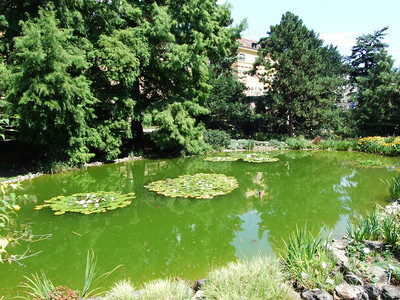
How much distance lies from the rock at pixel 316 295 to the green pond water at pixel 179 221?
53.9 inches

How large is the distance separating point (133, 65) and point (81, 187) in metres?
6.06

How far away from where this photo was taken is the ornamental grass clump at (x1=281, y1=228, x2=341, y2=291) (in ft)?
11.4

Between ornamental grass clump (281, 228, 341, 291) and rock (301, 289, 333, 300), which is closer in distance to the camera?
rock (301, 289, 333, 300)

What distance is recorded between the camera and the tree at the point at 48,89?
939 centimetres

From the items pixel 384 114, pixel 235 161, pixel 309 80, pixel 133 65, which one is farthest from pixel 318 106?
pixel 133 65

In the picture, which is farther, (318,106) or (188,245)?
(318,106)

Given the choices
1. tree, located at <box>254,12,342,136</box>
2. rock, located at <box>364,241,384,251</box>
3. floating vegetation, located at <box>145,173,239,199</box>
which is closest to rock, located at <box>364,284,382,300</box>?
rock, located at <box>364,241,384,251</box>

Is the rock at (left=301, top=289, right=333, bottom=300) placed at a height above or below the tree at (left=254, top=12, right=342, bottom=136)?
below

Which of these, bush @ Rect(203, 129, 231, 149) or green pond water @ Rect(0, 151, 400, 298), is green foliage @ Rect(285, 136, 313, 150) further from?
green pond water @ Rect(0, 151, 400, 298)

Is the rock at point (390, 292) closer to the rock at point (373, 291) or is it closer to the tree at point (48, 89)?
the rock at point (373, 291)

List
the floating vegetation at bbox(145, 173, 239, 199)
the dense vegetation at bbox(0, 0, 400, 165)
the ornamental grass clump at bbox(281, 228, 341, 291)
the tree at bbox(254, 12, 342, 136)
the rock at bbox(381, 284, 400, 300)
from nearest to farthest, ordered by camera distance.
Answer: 1. the rock at bbox(381, 284, 400, 300)
2. the ornamental grass clump at bbox(281, 228, 341, 291)
3. the floating vegetation at bbox(145, 173, 239, 199)
4. the dense vegetation at bbox(0, 0, 400, 165)
5. the tree at bbox(254, 12, 342, 136)

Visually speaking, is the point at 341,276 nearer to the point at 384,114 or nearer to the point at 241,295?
the point at 241,295

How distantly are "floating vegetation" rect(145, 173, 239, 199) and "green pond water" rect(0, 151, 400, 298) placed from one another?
250 mm

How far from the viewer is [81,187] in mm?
8930
